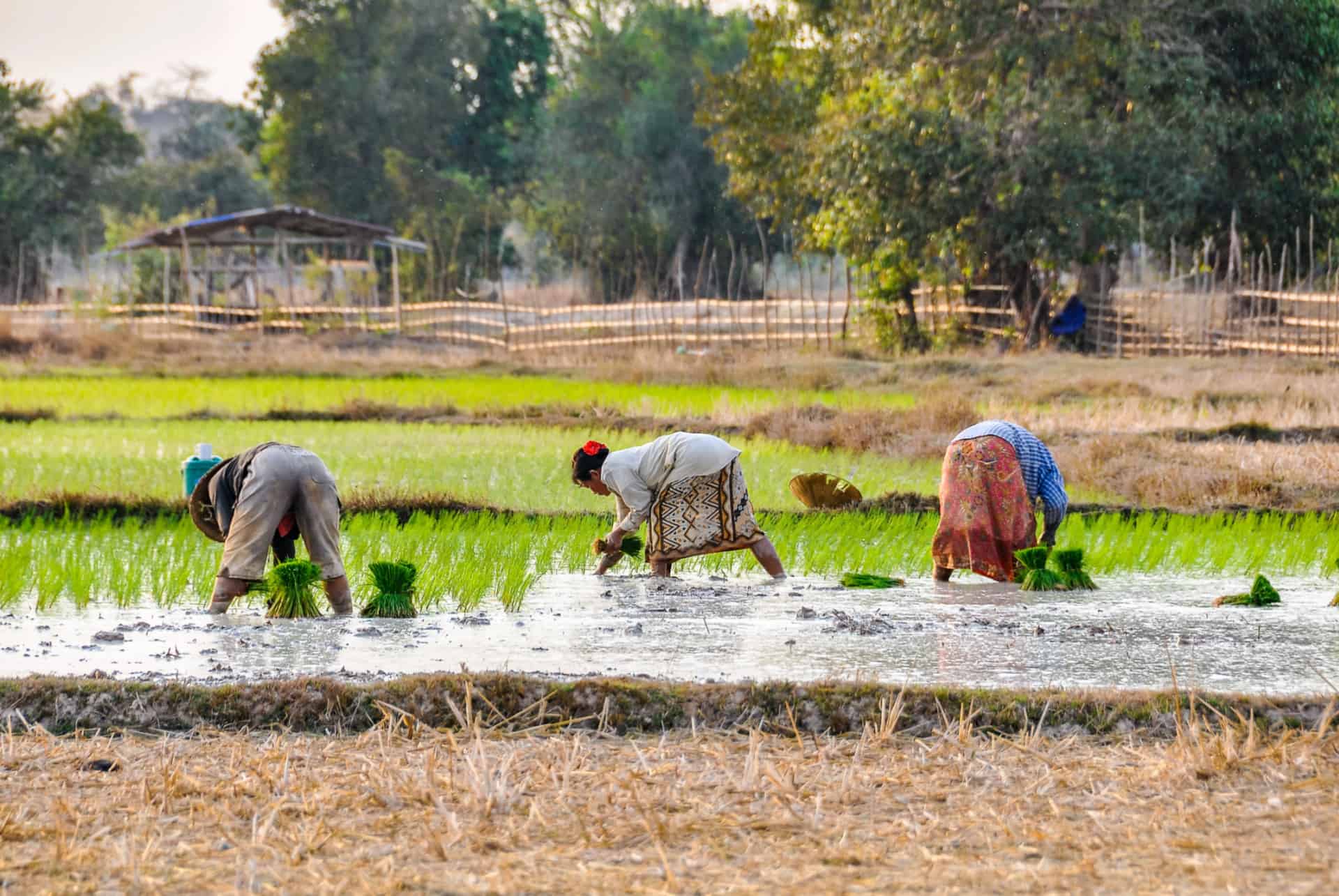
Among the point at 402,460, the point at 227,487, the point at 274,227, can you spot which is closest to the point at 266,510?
the point at 227,487

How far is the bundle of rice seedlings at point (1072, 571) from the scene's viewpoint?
7219 mm

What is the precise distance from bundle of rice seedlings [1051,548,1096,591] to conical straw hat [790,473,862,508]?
7.91 feet

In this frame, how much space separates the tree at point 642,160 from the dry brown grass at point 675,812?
3198cm

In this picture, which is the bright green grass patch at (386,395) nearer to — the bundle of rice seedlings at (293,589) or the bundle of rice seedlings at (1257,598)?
the bundle of rice seedlings at (1257,598)

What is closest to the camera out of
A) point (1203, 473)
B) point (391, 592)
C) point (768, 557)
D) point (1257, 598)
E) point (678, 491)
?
point (391, 592)

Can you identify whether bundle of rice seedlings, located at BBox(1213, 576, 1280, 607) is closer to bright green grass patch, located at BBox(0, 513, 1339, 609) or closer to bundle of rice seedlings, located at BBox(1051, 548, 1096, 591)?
bundle of rice seedlings, located at BBox(1051, 548, 1096, 591)

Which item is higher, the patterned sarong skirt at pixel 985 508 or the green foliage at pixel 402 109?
the green foliage at pixel 402 109

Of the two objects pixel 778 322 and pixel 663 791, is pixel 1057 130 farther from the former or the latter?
pixel 663 791

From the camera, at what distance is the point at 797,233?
32.2 meters

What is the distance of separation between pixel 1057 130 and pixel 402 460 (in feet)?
40.7

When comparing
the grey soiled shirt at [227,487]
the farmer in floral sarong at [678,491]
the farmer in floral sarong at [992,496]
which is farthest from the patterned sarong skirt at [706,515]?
the grey soiled shirt at [227,487]

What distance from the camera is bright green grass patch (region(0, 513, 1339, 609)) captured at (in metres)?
7.10

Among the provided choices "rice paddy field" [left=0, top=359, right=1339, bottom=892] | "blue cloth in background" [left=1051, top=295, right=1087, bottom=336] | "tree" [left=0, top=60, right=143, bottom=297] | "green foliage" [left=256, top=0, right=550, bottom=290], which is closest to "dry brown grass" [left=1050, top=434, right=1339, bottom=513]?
"rice paddy field" [left=0, top=359, right=1339, bottom=892]

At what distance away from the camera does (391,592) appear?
6.54 meters
